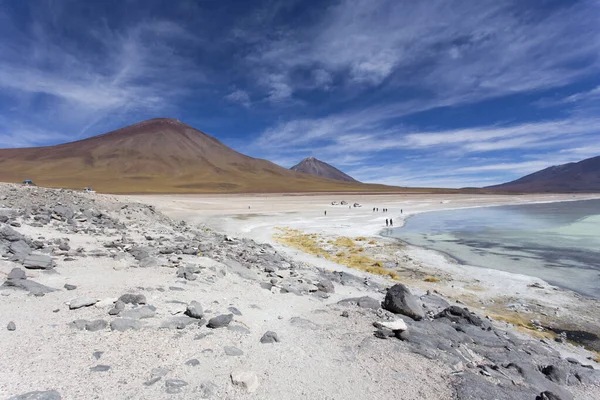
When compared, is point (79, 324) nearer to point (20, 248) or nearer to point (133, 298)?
point (133, 298)

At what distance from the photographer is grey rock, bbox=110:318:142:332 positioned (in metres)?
4.80

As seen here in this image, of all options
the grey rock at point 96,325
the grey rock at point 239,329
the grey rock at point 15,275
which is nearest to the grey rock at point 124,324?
the grey rock at point 96,325

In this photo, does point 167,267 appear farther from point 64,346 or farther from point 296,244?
point 296,244

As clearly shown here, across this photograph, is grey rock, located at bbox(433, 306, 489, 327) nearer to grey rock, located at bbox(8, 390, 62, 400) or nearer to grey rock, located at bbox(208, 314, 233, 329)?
grey rock, located at bbox(208, 314, 233, 329)

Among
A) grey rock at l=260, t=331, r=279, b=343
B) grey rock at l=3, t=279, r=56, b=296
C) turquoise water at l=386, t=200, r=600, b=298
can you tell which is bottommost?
turquoise water at l=386, t=200, r=600, b=298

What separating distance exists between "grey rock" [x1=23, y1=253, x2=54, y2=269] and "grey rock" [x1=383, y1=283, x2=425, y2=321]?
24.6 ft

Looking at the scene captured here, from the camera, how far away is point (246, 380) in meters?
3.96

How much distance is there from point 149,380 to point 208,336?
1264 mm

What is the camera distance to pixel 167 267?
28.1ft

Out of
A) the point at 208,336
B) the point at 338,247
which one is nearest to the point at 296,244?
the point at 338,247

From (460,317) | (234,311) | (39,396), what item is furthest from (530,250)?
(39,396)

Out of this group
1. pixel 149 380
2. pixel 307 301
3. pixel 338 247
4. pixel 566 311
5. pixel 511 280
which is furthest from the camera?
pixel 338 247

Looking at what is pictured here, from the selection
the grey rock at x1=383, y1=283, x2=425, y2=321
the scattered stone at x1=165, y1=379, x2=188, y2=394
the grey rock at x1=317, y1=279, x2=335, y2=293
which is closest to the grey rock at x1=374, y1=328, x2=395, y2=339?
the grey rock at x1=383, y1=283, x2=425, y2=321

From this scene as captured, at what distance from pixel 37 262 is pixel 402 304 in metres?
7.97
